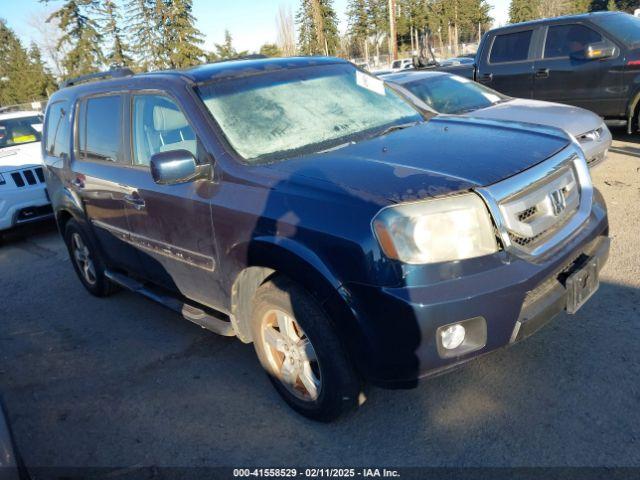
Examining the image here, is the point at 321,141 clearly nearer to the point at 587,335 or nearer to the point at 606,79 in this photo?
the point at 587,335

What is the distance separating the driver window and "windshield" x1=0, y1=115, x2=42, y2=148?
5.97 metres

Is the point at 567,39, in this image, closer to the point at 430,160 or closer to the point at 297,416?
the point at 430,160

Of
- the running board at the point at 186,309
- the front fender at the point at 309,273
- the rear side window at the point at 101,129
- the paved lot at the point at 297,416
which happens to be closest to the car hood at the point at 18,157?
the rear side window at the point at 101,129

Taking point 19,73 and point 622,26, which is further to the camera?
point 19,73

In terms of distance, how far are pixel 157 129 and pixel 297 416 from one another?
207 cm

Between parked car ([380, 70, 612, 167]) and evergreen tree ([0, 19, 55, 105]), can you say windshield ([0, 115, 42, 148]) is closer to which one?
parked car ([380, 70, 612, 167])

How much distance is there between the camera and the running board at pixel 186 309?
3.33 m

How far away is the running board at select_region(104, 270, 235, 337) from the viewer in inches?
131

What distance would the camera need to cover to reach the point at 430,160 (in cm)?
275

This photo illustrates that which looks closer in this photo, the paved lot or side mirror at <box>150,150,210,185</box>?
the paved lot

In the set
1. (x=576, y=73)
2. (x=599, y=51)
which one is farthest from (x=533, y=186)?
(x=576, y=73)

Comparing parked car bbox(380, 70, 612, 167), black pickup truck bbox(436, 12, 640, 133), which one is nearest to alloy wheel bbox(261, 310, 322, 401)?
parked car bbox(380, 70, 612, 167)

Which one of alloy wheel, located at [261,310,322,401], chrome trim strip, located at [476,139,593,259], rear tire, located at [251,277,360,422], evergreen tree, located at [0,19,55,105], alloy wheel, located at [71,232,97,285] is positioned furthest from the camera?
evergreen tree, located at [0,19,55,105]

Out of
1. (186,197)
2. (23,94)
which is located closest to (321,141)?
(186,197)
